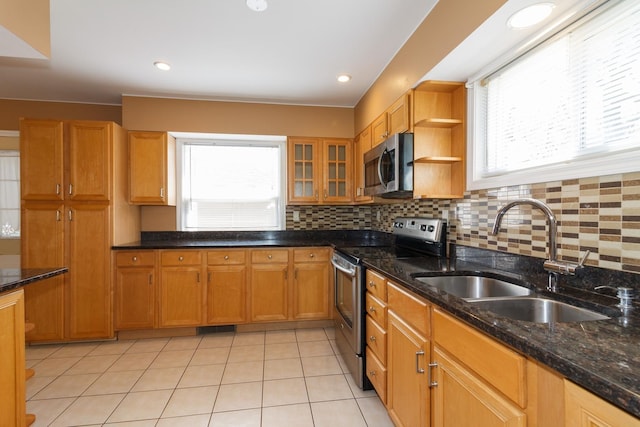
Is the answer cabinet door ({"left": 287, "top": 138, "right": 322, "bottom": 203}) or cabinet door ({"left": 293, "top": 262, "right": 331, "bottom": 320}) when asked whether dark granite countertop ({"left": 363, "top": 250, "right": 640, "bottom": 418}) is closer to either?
cabinet door ({"left": 293, "top": 262, "right": 331, "bottom": 320})

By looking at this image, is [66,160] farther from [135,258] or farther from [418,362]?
[418,362]

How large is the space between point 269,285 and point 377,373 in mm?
1560

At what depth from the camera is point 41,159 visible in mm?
2719

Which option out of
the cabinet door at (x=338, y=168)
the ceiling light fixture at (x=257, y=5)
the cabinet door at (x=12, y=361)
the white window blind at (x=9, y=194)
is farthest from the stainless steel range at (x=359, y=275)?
the white window blind at (x=9, y=194)

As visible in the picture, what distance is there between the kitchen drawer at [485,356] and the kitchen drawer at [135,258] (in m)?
2.71

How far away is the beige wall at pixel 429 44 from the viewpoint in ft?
4.79

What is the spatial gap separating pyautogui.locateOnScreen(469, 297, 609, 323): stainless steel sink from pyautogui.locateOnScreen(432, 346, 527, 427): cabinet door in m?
0.26

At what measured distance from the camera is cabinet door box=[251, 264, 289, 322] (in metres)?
3.07

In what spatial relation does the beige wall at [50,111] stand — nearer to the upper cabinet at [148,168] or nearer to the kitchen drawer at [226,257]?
the upper cabinet at [148,168]

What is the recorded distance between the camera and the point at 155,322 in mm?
2902

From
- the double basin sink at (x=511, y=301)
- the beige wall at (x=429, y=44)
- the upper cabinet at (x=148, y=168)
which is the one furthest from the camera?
the upper cabinet at (x=148, y=168)

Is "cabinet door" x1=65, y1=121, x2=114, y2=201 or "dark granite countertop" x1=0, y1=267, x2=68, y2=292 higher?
"cabinet door" x1=65, y1=121, x2=114, y2=201

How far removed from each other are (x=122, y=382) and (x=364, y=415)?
1744 millimetres

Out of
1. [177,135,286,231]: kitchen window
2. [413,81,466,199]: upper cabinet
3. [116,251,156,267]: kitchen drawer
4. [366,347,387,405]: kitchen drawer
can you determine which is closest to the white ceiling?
[413,81,466,199]: upper cabinet
